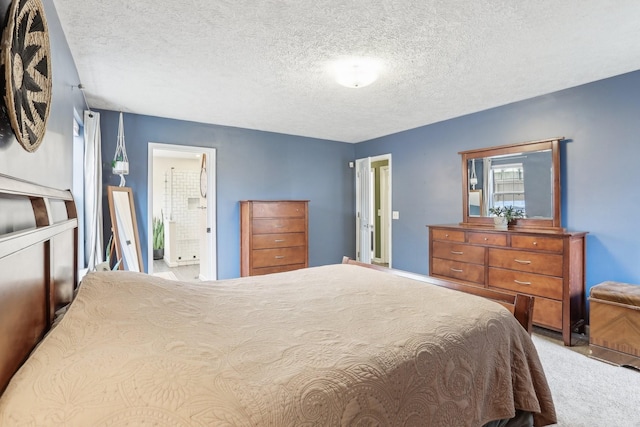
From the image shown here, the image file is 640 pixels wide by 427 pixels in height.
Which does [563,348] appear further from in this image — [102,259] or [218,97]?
[102,259]

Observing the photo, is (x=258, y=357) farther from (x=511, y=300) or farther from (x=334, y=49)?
(x=334, y=49)

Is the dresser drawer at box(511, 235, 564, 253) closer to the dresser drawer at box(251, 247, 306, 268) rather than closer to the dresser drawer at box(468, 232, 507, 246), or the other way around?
the dresser drawer at box(468, 232, 507, 246)

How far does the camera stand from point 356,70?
267cm

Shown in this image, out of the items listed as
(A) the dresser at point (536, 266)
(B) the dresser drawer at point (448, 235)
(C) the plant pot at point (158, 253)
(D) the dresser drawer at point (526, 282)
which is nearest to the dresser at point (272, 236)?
(B) the dresser drawer at point (448, 235)

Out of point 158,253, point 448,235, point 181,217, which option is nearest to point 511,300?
point 448,235

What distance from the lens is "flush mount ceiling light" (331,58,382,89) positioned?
2576 millimetres

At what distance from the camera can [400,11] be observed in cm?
191

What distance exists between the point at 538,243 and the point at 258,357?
10.1 feet

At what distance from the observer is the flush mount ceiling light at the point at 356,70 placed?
2.58 meters

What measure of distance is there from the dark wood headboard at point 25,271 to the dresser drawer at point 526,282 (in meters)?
3.66

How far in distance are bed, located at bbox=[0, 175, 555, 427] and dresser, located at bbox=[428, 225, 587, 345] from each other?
160 centimetres

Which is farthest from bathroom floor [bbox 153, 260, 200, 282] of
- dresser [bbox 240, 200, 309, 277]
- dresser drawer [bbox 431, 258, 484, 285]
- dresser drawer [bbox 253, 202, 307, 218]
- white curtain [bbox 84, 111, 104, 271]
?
dresser drawer [bbox 431, 258, 484, 285]

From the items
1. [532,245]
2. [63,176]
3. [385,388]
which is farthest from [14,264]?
[532,245]

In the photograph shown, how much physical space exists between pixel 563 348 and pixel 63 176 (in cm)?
423
